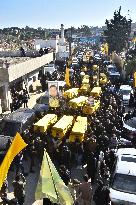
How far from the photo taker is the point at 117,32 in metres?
60.8

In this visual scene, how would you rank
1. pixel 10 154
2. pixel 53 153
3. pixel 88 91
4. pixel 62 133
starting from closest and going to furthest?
pixel 10 154 < pixel 53 153 < pixel 62 133 < pixel 88 91

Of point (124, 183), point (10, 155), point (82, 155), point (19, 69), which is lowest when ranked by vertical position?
point (82, 155)

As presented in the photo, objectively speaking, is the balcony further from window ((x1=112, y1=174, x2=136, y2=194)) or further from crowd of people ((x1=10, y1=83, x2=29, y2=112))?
window ((x1=112, y1=174, x2=136, y2=194))

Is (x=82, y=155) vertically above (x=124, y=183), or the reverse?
(x=124, y=183)

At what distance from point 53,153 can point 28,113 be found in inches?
179

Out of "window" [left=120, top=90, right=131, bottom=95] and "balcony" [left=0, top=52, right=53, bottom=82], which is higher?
"balcony" [left=0, top=52, right=53, bottom=82]

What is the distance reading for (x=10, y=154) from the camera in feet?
27.0

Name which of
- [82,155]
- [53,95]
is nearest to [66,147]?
[82,155]

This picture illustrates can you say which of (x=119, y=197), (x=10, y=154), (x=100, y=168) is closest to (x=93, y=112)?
(x=100, y=168)

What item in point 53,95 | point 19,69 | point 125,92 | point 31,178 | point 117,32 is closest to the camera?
point 31,178

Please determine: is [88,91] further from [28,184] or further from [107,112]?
[28,184]

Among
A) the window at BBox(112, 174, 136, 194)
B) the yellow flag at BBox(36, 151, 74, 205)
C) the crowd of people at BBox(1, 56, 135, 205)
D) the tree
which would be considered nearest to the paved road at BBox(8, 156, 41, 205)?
the crowd of people at BBox(1, 56, 135, 205)

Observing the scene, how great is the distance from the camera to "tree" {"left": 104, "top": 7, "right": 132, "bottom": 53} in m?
60.8

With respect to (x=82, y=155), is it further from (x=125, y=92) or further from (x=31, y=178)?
(x=125, y=92)
